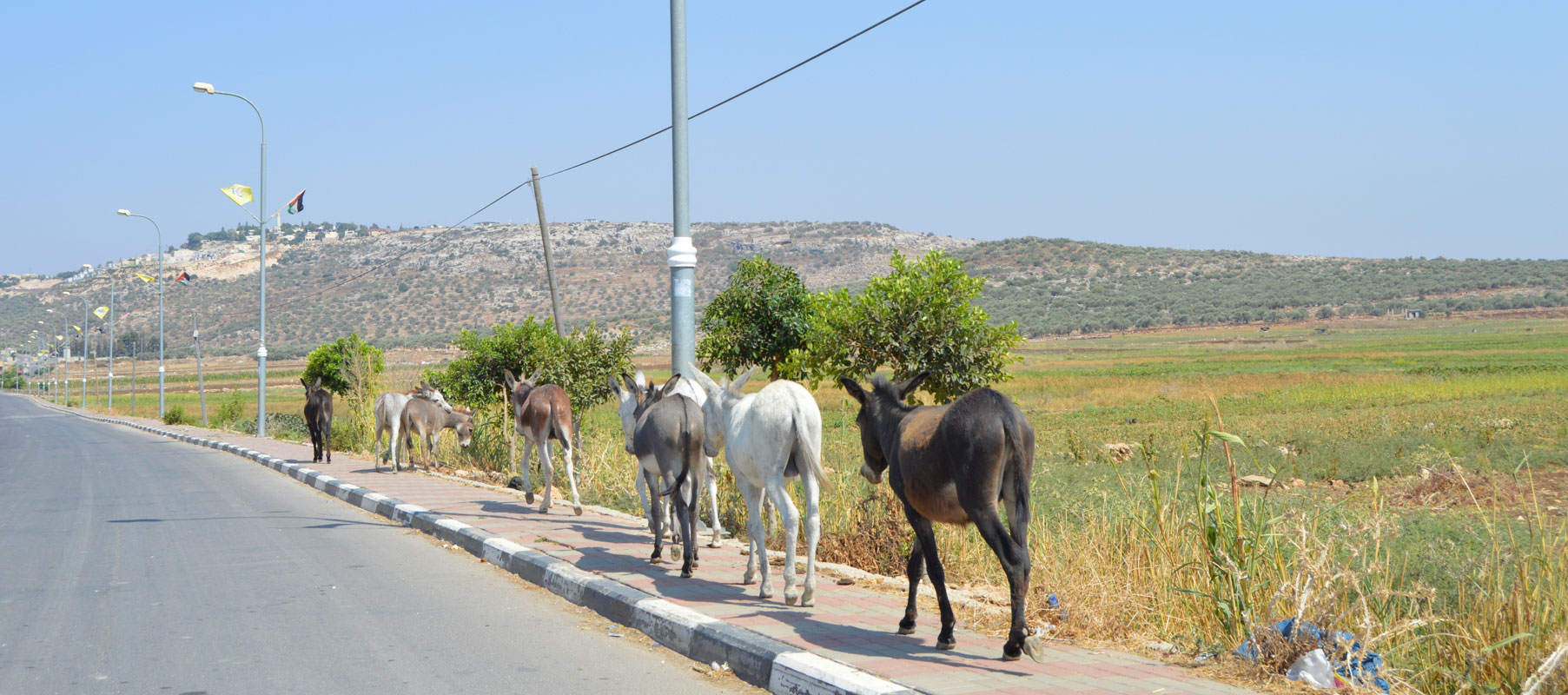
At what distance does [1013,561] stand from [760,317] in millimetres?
9956

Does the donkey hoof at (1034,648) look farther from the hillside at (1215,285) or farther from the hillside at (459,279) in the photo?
the hillside at (1215,285)

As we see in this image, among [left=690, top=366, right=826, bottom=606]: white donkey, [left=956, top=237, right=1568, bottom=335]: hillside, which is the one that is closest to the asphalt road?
[left=690, top=366, right=826, bottom=606]: white donkey

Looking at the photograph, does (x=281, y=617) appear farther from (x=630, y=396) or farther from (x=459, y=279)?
(x=459, y=279)

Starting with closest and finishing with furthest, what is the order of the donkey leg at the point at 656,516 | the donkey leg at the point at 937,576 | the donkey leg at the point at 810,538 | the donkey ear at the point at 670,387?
the donkey leg at the point at 937,576 < the donkey leg at the point at 810,538 < the donkey leg at the point at 656,516 < the donkey ear at the point at 670,387

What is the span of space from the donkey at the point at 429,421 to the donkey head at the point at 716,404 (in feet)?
33.6

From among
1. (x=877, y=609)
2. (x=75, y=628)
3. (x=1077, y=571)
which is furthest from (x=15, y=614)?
(x=1077, y=571)

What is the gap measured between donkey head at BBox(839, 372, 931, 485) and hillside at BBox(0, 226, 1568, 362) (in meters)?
84.5

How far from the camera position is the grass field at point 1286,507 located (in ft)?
18.0

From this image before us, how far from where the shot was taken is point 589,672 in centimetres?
614

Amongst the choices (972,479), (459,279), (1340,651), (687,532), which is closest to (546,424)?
(687,532)

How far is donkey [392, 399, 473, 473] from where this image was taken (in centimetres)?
1827

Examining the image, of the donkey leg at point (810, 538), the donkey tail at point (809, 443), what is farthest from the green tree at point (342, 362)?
the donkey leg at point (810, 538)

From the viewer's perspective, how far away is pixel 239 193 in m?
32.4

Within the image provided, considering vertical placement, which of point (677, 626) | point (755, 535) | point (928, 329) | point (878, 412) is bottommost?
point (677, 626)
